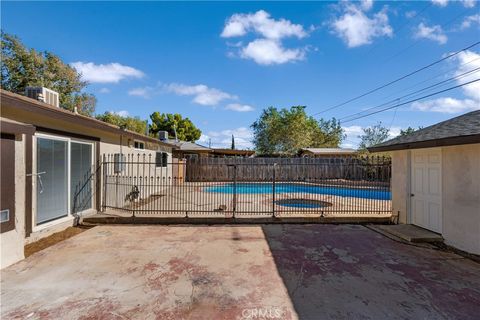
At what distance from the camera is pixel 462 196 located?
5125 millimetres

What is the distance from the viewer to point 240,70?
17.5 metres

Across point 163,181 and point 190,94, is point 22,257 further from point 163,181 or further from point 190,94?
point 190,94

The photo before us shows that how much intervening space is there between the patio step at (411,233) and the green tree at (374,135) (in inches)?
1201

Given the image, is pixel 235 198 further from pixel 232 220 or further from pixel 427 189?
pixel 427 189

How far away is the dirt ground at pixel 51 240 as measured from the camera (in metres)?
4.80

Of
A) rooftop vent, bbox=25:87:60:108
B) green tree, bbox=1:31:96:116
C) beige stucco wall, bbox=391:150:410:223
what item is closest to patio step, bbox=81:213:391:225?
beige stucco wall, bbox=391:150:410:223

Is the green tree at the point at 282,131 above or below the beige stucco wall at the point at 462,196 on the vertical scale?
above

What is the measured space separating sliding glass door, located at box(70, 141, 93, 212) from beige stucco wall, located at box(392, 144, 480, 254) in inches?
362

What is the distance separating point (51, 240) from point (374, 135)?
37505 mm

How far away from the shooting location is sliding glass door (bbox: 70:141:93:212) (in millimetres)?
6454

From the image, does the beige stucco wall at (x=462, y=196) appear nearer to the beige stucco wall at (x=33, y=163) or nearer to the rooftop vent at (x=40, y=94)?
the beige stucco wall at (x=33, y=163)

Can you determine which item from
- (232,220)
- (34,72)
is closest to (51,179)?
(232,220)
